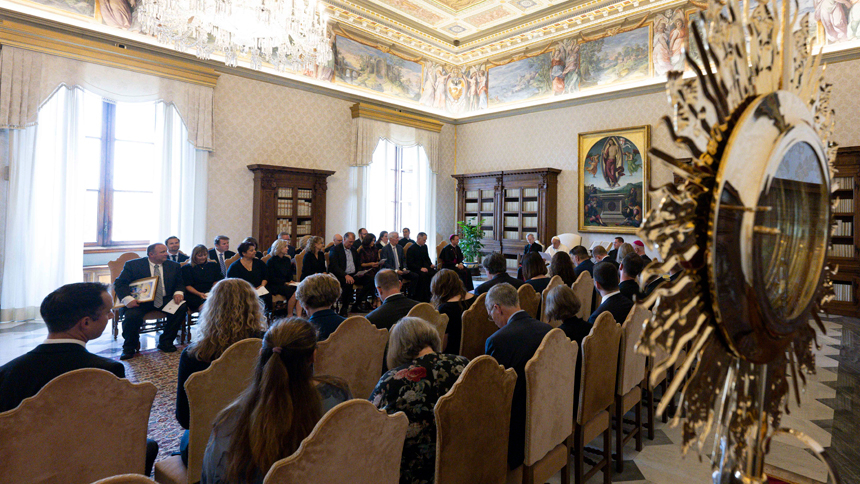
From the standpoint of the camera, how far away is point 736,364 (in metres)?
0.71

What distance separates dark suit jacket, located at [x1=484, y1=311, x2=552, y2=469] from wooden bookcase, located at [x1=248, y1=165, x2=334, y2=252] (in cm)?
768

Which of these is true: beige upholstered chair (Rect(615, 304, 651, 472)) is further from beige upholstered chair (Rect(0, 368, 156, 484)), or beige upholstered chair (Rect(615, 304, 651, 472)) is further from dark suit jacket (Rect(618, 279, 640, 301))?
beige upholstered chair (Rect(0, 368, 156, 484))

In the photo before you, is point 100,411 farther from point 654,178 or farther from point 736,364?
point 654,178

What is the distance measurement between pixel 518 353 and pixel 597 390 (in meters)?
0.57

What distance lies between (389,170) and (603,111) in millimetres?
5494

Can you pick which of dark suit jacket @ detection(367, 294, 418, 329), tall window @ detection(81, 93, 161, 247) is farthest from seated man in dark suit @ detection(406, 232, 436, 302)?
dark suit jacket @ detection(367, 294, 418, 329)

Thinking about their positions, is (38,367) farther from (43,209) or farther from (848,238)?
(848,238)

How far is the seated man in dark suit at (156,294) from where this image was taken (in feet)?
17.5

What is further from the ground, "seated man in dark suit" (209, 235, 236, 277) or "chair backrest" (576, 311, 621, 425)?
"seated man in dark suit" (209, 235, 236, 277)

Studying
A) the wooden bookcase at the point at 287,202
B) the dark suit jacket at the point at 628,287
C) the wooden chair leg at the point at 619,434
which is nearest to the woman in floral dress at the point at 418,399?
the wooden chair leg at the point at 619,434

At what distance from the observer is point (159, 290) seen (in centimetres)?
569

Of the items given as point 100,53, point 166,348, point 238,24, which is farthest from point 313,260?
point 100,53

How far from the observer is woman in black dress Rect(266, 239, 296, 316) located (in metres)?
6.65

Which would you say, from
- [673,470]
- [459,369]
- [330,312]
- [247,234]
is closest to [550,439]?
[459,369]
